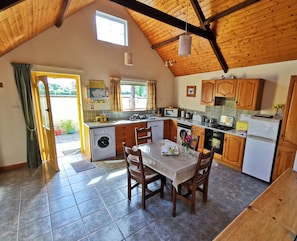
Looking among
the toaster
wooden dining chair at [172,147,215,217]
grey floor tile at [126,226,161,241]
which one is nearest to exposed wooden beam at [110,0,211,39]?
the toaster

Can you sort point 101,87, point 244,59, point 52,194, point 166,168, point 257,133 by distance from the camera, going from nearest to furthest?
point 166,168, point 52,194, point 257,133, point 244,59, point 101,87

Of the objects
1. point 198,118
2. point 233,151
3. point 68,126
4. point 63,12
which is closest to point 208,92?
point 198,118

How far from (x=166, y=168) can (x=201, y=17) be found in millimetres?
3103

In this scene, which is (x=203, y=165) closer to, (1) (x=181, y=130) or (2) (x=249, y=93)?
(2) (x=249, y=93)

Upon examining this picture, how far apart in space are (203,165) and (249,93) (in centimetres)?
238

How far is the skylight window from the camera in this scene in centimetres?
411

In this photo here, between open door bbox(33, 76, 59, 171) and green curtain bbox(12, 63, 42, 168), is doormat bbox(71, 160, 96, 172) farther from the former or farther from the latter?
green curtain bbox(12, 63, 42, 168)

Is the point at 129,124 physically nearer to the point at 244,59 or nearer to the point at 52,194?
the point at 52,194

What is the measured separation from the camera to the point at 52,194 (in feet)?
8.63

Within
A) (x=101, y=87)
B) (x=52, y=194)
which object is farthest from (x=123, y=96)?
(x=52, y=194)

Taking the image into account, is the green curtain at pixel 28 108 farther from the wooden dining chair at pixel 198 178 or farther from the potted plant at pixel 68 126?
the wooden dining chair at pixel 198 178

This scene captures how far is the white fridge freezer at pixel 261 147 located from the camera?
294cm

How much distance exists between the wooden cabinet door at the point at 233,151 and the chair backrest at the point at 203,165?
1.58 metres

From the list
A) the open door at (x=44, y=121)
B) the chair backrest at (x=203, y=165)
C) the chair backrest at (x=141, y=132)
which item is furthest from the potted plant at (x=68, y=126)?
the chair backrest at (x=203, y=165)
